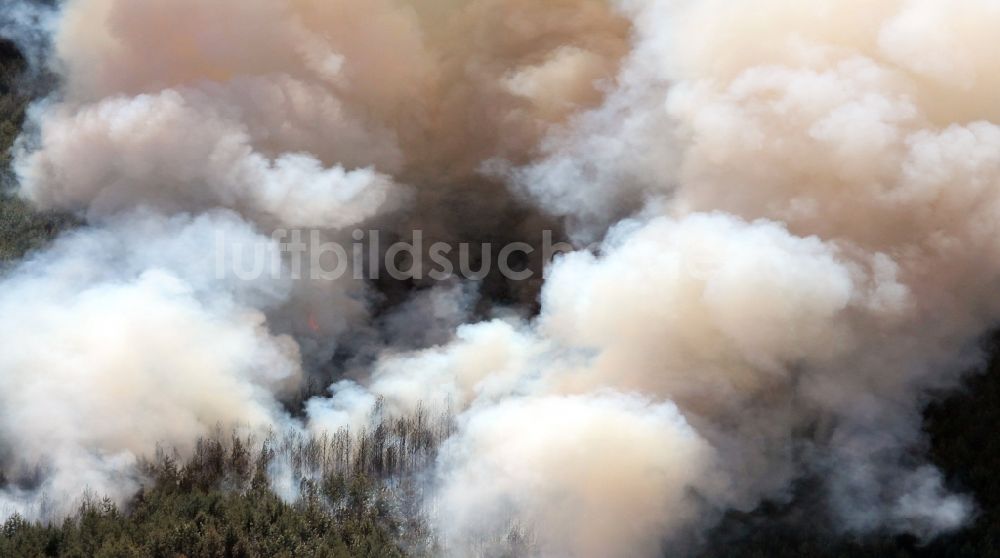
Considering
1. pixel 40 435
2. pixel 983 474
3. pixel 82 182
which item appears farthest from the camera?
pixel 82 182

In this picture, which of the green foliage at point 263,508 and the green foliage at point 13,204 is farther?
the green foliage at point 13,204

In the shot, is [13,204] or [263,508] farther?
[13,204]

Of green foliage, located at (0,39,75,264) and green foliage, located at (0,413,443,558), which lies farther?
green foliage, located at (0,39,75,264)

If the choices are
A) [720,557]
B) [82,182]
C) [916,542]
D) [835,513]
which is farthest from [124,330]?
[916,542]

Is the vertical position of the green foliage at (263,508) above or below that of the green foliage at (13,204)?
below

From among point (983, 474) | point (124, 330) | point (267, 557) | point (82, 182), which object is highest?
point (82, 182)

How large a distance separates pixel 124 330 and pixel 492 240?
25.6 metres

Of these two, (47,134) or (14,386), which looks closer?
(14,386)

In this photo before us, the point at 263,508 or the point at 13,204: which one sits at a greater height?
the point at 13,204

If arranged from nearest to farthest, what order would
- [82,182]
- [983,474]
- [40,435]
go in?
[40,435] < [983,474] < [82,182]

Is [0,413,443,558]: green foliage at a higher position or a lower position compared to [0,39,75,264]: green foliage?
lower

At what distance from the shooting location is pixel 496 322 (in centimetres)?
7362

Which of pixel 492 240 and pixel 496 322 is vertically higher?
pixel 492 240

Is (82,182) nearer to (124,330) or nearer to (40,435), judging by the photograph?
(124,330)
